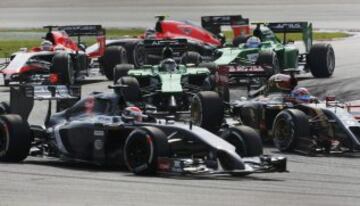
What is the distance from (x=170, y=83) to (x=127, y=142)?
8.73 meters

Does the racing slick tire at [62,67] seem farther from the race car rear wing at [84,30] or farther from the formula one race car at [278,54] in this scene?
the formula one race car at [278,54]

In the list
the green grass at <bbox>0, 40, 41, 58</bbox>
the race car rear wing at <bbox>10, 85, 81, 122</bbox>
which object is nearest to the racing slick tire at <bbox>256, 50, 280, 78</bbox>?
the race car rear wing at <bbox>10, 85, 81, 122</bbox>

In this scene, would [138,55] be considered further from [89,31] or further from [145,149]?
[145,149]

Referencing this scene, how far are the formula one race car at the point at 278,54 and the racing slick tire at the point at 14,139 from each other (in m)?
13.5

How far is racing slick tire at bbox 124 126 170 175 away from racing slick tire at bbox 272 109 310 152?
14.1 feet

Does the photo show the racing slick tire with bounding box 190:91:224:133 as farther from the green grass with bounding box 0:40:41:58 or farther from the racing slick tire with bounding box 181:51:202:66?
A: the green grass with bounding box 0:40:41:58

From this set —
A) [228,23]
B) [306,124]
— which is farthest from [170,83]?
[228,23]

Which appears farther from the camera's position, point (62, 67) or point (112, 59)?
point (112, 59)

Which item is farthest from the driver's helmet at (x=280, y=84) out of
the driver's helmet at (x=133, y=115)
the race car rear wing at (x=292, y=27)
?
the race car rear wing at (x=292, y=27)

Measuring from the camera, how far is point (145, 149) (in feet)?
51.9

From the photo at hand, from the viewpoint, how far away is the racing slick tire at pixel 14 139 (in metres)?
17.5

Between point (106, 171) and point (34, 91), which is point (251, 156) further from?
point (34, 91)

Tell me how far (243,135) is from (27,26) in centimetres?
5380

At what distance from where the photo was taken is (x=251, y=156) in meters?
16.5
